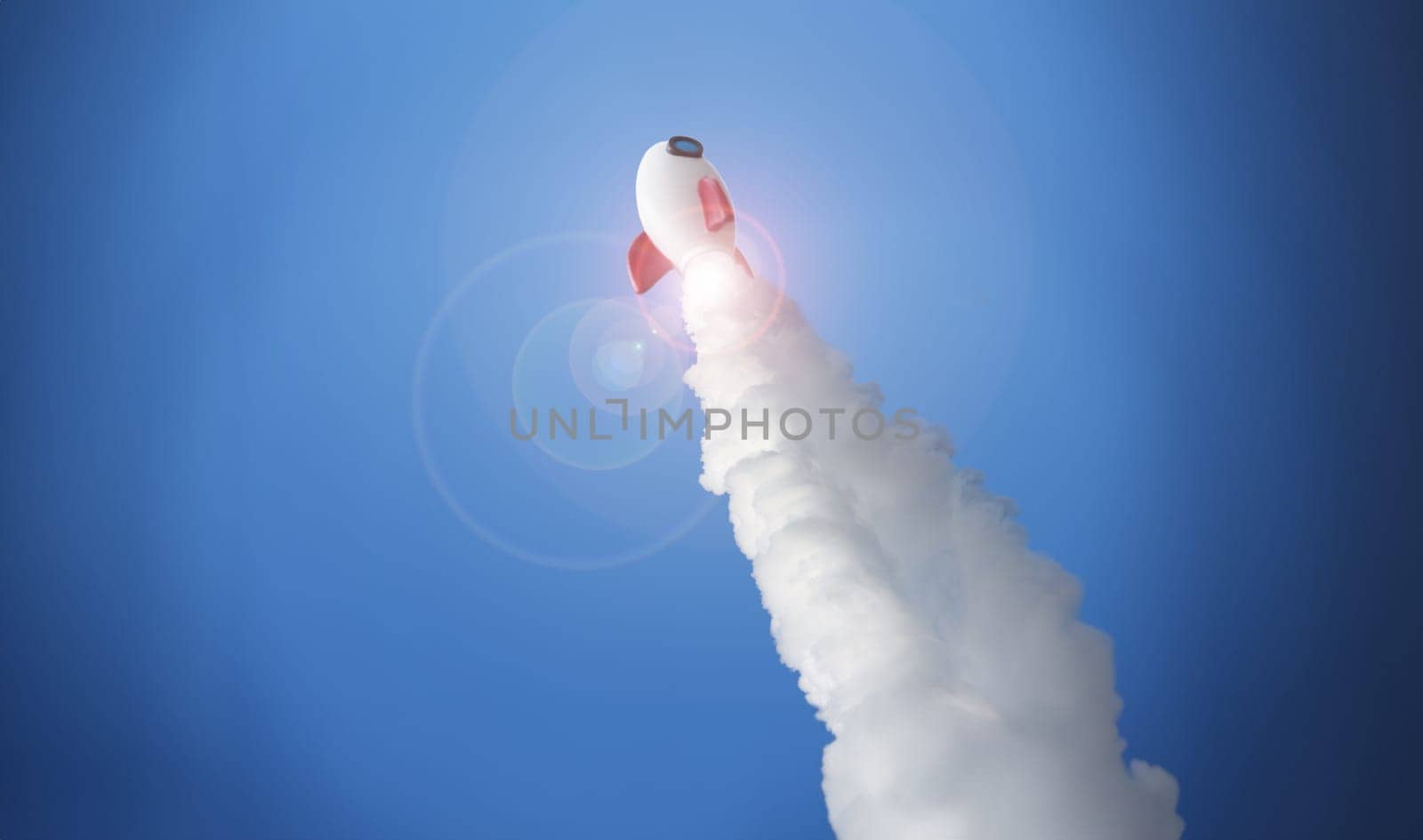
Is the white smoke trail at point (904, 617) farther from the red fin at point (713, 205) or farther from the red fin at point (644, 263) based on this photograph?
the red fin at point (644, 263)

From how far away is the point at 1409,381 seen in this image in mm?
24359

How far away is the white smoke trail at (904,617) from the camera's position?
6285mm

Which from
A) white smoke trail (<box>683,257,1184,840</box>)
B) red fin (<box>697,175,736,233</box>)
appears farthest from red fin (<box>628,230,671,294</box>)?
red fin (<box>697,175,736,233</box>)

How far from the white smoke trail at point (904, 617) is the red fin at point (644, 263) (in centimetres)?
126

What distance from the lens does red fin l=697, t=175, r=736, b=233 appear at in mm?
11023

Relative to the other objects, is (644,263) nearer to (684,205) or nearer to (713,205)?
(684,205)

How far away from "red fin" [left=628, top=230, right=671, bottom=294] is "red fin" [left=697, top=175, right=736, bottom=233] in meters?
1.37

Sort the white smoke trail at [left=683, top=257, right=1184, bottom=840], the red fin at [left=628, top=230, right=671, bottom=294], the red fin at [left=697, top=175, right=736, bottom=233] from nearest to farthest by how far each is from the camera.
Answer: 1. the white smoke trail at [left=683, top=257, right=1184, bottom=840]
2. the red fin at [left=697, top=175, right=736, bottom=233]
3. the red fin at [left=628, top=230, right=671, bottom=294]

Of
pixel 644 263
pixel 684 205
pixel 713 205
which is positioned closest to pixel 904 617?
pixel 713 205

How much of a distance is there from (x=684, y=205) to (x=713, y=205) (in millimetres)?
428

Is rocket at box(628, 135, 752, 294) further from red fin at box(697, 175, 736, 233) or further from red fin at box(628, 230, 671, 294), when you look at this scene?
red fin at box(628, 230, 671, 294)

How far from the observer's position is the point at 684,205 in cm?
1109

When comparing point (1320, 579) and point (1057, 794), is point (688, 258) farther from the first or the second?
point (1320, 579)

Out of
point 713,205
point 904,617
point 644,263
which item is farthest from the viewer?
point 644,263
